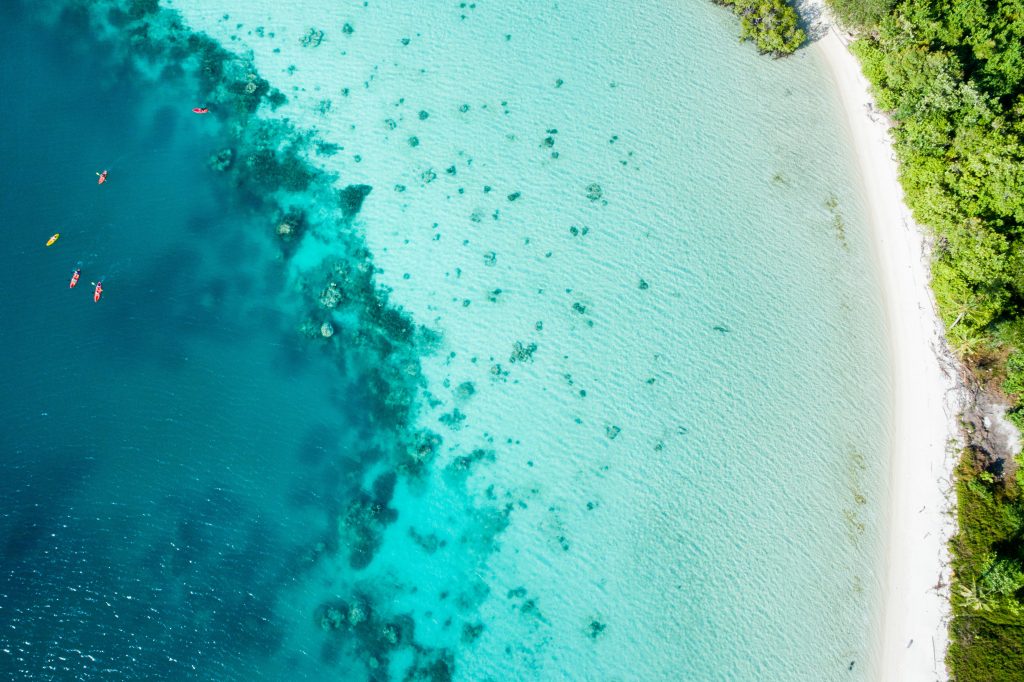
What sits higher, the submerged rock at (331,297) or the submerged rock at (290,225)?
the submerged rock at (290,225)

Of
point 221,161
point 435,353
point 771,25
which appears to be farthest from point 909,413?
point 221,161

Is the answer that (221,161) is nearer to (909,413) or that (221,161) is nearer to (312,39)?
(312,39)

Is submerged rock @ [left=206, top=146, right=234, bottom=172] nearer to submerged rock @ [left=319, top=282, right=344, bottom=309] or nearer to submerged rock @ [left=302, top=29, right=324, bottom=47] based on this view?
submerged rock @ [left=302, top=29, right=324, bottom=47]

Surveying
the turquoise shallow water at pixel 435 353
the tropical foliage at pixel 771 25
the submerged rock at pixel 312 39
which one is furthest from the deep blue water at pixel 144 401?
the tropical foliage at pixel 771 25

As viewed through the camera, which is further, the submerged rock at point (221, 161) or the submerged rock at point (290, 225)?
the submerged rock at point (221, 161)

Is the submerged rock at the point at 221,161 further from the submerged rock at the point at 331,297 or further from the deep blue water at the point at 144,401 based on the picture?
the submerged rock at the point at 331,297

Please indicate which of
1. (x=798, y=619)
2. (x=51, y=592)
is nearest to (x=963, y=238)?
(x=798, y=619)
